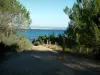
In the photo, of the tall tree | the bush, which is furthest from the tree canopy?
the tall tree

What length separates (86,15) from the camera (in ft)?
80.5

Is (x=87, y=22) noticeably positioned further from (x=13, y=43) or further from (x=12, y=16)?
(x=12, y=16)

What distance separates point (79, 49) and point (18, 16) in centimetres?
1008

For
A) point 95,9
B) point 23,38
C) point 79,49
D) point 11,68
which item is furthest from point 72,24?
point 11,68

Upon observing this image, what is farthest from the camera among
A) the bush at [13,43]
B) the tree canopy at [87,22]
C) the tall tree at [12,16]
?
the tall tree at [12,16]

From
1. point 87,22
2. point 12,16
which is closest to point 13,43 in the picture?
point 12,16

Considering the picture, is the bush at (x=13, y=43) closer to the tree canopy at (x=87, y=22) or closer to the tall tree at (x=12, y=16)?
the tall tree at (x=12, y=16)

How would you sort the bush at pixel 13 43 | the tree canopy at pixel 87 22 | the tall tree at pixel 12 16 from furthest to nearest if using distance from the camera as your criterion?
the tall tree at pixel 12 16
the bush at pixel 13 43
the tree canopy at pixel 87 22

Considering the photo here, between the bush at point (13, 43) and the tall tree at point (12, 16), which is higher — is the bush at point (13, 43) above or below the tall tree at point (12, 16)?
below

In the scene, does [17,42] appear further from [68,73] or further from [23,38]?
[68,73]

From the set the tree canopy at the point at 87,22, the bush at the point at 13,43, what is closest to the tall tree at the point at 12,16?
the bush at the point at 13,43

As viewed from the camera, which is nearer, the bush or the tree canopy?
the tree canopy

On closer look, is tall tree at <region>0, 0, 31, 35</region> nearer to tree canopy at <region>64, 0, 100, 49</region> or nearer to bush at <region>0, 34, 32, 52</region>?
bush at <region>0, 34, 32, 52</region>

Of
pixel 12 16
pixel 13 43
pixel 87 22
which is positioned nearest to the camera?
pixel 87 22
